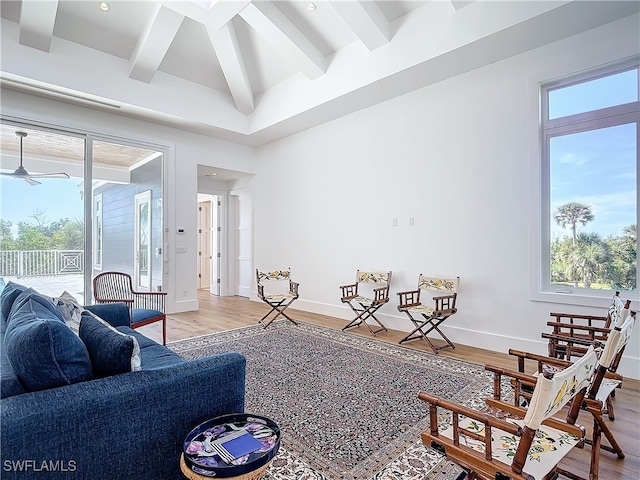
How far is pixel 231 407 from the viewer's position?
5.17 feet

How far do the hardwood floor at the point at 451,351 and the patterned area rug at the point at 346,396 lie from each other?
302 mm

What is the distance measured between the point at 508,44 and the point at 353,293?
3720 mm

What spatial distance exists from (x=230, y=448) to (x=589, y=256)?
12.6 ft

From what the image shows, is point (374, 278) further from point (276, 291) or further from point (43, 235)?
point (43, 235)

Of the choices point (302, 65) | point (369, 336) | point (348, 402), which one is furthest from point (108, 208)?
point (348, 402)

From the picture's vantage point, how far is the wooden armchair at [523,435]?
1.08 metres

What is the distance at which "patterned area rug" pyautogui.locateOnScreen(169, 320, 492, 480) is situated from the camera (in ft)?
6.08

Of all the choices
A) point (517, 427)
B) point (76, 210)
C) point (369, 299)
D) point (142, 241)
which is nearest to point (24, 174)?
point (76, 210)

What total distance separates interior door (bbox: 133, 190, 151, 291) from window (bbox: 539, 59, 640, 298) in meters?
5.83

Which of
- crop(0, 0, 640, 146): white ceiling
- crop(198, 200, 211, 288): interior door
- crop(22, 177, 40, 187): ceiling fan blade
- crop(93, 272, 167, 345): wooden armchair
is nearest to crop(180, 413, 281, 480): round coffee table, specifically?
crop(93, 272, 167, 345): wooden armchair

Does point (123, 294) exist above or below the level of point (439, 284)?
below

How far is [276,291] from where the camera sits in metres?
6.73

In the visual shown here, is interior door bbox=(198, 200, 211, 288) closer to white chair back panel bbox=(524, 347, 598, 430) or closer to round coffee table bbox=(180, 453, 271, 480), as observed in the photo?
round coffee table bbox=(180, 453, 271, 480)

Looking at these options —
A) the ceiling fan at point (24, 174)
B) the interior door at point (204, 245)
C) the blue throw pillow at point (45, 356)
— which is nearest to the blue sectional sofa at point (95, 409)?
the blue throw pillow at point (45, 356)
